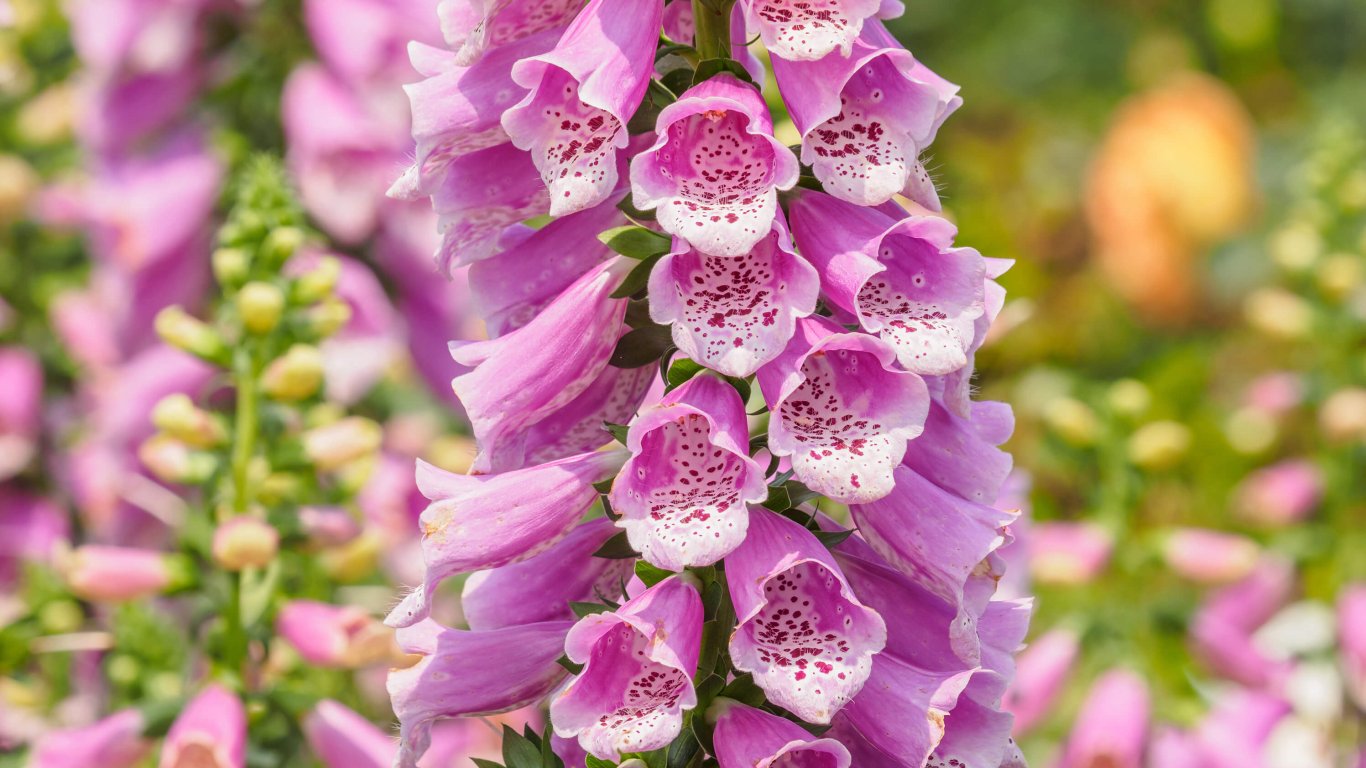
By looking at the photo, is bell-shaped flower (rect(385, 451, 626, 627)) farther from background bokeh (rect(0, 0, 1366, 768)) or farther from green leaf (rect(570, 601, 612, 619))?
background bokeh (rect(0, 0, 1366, 768))

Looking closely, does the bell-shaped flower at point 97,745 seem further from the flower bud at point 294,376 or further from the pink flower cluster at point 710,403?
the pink flower cluster at point 710,403

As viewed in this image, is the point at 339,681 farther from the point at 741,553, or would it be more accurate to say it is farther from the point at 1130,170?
the point at 1130,170

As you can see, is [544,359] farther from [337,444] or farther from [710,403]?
[337,444]

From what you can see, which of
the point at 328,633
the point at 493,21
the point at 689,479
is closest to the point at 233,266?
the point at 328,633

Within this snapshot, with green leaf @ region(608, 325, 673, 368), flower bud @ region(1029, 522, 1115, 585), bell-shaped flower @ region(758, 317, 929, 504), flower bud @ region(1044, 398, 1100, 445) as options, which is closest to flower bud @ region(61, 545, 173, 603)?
green leaf @ region(608, 325, 673, 368)

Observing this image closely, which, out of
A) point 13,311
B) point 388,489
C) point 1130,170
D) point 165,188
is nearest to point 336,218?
point 165,188

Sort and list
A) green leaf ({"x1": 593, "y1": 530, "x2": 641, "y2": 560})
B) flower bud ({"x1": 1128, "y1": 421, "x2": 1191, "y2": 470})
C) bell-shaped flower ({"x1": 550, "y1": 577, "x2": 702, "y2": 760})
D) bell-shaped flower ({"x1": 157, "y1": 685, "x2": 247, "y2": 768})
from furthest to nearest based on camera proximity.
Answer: flower bud ({"x1": 1128, "y1": 421, "x2": 1191, "y2": 470}), bell-shaped flower ({"x1": 157, "y1": 685, "x2": 247, "y2": 768}), green leaf ({"x1": 593, "y1": 530, "x2": 641, "y2": 560}), bell-shaped flower ({"x1": 550, "y1": 577, "x2": 702, "y2": 760})

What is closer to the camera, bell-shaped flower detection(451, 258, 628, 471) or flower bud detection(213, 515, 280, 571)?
bell-shaped flower detection(451, 258, 628, 471)
